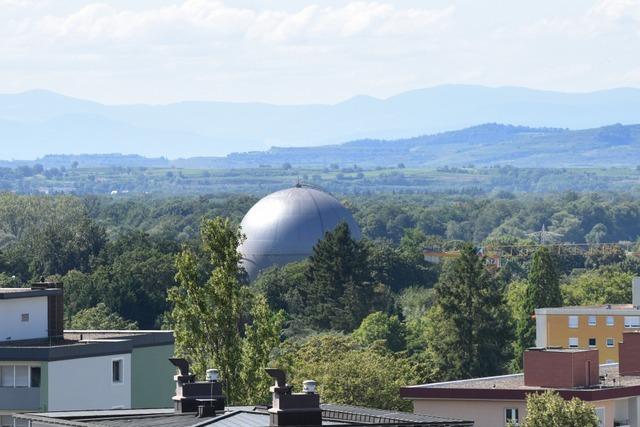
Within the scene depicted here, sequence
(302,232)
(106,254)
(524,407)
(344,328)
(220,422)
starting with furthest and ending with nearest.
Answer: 1. (302,232)
2. (106,254)
3. (344,328)
4. (524,407)
5. (220,422)

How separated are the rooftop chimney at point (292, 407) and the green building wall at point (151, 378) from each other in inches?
820

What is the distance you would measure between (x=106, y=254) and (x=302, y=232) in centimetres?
3892

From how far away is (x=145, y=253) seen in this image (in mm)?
128250

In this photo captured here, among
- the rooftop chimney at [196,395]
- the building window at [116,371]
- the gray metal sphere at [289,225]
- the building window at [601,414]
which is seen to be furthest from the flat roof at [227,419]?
the gray metal sphere at [289,225]

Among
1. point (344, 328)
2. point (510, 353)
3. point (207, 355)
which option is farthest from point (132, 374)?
point (344, 328)

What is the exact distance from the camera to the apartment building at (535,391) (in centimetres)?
4784

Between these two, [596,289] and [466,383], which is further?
[596,289]

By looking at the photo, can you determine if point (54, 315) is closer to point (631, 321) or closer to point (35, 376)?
point (35, 376)

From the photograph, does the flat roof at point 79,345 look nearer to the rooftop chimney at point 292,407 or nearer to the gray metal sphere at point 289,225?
the rooftop chimney at point 292,407

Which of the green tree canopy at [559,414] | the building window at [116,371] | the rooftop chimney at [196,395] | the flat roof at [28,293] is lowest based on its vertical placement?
the green tree canopy at [559,414]

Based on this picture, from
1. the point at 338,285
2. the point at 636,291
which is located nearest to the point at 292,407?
the point at 636,291

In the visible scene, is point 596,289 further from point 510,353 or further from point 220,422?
point 220,422

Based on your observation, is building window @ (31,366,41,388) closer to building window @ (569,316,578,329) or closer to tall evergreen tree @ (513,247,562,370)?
building window @ (569,316,578,329)

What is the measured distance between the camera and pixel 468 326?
311ft
